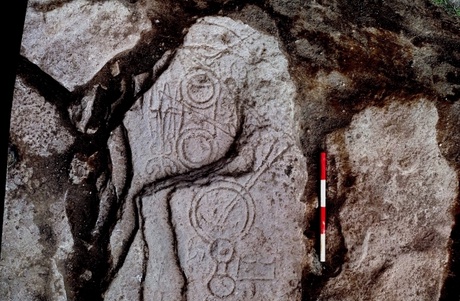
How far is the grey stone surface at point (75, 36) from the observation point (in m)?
1.89

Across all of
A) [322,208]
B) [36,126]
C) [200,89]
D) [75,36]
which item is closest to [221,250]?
[322,208]

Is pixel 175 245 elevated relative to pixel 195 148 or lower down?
lower down

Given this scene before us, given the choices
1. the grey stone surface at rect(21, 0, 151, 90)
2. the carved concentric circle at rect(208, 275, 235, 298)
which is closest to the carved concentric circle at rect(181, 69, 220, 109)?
the grey stone surface at rect(21, 0, 151, 90)

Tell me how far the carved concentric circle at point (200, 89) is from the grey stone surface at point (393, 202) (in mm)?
362

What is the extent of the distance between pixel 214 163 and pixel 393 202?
1.71 ft

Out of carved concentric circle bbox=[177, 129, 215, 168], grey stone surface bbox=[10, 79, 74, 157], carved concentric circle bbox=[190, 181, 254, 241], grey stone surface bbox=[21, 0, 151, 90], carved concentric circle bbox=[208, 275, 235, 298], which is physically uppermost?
grey stone surface bbox=[21, 0, 151, 90]

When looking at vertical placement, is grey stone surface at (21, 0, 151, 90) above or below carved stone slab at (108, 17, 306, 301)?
above

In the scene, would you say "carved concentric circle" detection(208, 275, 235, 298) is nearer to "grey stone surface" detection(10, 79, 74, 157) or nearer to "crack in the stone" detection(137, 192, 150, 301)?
"crack in the stone" detection(137, 192, 150, 301)

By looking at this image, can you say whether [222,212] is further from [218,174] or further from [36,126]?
[36,126]

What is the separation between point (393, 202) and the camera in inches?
75.1

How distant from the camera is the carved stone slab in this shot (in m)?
1.84

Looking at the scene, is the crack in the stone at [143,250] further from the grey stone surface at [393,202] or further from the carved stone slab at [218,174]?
the grey stone surface at [393,202]

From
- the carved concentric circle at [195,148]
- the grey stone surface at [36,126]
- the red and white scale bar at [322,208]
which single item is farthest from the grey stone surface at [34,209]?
the red and white scale bar at [322,208]

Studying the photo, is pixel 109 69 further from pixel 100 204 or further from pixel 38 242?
pixel 38 242
